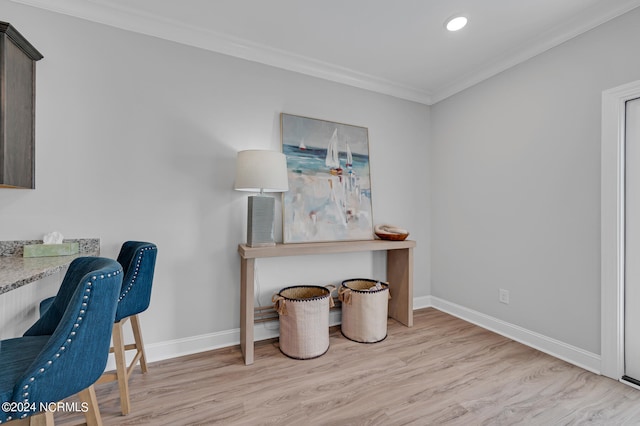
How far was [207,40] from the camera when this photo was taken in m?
2.32

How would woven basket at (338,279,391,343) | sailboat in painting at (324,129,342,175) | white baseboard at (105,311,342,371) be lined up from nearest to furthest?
white baseboard at (105,311,342,371) → woven basket at (338,279,391,343) → sailboat in painting at (324,129,342,175)

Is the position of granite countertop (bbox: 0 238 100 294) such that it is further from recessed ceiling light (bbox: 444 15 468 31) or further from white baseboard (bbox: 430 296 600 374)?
white baseboard (bbox: 430 296 600 374)

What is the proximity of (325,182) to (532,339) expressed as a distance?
2173mm

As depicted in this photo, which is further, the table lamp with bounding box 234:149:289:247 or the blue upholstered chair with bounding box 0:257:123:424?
the table lamp with bounding box 234:149:289:247

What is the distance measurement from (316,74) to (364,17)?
0.75m

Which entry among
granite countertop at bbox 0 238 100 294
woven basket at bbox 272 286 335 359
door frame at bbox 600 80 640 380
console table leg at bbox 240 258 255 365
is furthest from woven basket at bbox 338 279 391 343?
granite countertop at bbox 0 238 100 294

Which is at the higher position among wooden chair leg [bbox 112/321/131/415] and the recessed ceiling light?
the recessed ceiling light

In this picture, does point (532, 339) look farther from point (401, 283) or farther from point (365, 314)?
point (365, 314)

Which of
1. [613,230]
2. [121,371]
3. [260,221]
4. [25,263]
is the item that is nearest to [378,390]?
[260,221]

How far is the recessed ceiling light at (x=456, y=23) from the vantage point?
2.10 meters

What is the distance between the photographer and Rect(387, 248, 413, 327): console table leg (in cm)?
282

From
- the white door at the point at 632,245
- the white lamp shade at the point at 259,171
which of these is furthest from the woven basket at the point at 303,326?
the white door at the point at 632,245

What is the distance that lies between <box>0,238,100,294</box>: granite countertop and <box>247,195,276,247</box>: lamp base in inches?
40.5

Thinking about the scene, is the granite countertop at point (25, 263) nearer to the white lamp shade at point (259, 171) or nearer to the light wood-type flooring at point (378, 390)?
the light wood-type flooring at point (378, 390)
